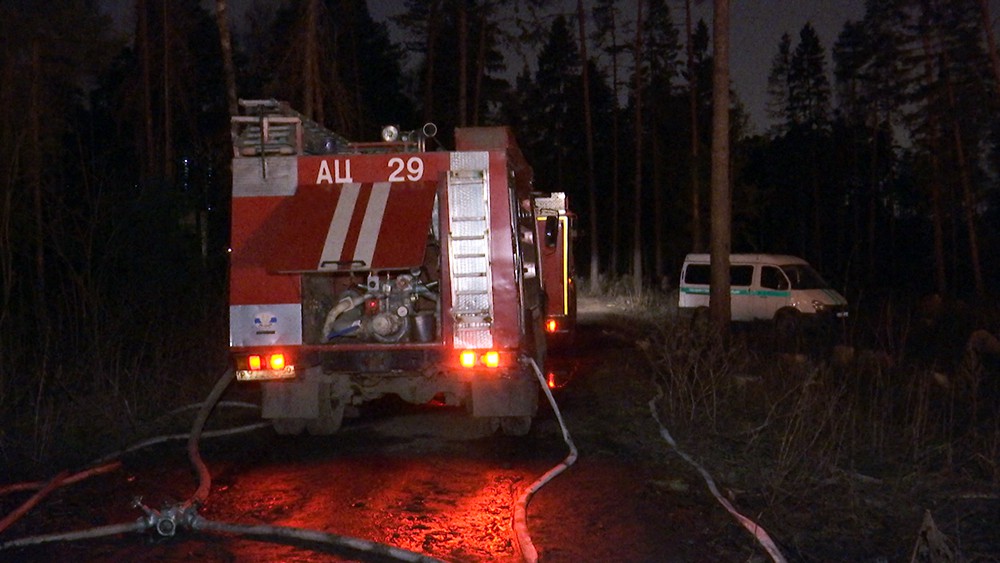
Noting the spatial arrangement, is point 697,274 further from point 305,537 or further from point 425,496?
point 305,537

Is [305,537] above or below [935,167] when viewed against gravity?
below

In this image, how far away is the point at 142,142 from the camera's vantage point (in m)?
35.4

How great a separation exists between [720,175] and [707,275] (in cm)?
869

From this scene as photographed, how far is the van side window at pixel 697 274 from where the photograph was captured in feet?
80.0

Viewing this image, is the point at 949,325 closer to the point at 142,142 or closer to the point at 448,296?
the point at 448,296

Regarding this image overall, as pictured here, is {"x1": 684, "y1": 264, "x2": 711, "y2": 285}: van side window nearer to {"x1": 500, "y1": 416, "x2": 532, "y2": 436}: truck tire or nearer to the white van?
the white van

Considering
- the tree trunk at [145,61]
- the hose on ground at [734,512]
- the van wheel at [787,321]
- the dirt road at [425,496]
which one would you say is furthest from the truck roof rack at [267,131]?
the tree trunk at [145,61]

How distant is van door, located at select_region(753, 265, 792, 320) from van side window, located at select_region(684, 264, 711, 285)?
156cm

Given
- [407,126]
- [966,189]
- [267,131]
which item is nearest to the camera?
[267,131]

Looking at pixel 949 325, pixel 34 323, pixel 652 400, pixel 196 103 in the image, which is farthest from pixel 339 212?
pixel 196 103

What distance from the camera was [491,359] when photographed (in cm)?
937

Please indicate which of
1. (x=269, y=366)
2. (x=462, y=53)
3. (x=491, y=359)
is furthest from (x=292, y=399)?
(x=462, y=53)

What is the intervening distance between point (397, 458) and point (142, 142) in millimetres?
29665

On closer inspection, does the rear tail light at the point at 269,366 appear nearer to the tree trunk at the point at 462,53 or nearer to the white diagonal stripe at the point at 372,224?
the white diagonal stripe at the point at 372,224
